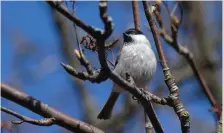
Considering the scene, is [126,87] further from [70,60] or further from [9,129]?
[70,60]

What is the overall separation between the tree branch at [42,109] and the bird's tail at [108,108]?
140 cm

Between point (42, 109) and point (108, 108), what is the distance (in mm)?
1644

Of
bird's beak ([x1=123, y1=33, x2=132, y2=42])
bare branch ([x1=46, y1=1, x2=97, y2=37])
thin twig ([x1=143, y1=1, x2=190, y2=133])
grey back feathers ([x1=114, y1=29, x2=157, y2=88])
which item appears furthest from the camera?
bird's beak ([x1=123, y1=33, x2=132, y2=42])

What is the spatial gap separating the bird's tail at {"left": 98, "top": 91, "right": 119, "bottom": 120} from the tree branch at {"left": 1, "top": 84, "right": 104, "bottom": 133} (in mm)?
1403

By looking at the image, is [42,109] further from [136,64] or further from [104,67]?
[136,64]

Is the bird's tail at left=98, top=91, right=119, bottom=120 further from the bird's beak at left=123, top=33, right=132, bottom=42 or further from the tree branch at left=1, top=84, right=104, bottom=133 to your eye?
the tree branch at left=1, top=84, right=104, bottom=133

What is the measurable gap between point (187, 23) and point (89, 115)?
1.50 metres

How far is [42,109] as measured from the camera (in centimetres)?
134

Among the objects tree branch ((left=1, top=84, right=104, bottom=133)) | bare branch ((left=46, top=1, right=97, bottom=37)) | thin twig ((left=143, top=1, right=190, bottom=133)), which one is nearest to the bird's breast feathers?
thin twig ((left=143, top=1, right=190, bottom=133))

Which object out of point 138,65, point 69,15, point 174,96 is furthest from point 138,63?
point 69,15

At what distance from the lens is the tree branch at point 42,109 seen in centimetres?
121

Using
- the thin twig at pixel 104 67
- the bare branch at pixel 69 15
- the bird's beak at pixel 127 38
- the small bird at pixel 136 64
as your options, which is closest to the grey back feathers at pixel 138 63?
the small bird at pixel 136 64

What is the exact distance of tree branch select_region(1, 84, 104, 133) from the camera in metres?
1.21

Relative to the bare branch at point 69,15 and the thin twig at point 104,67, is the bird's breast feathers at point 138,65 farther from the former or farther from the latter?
the bare branch at point 69,15
